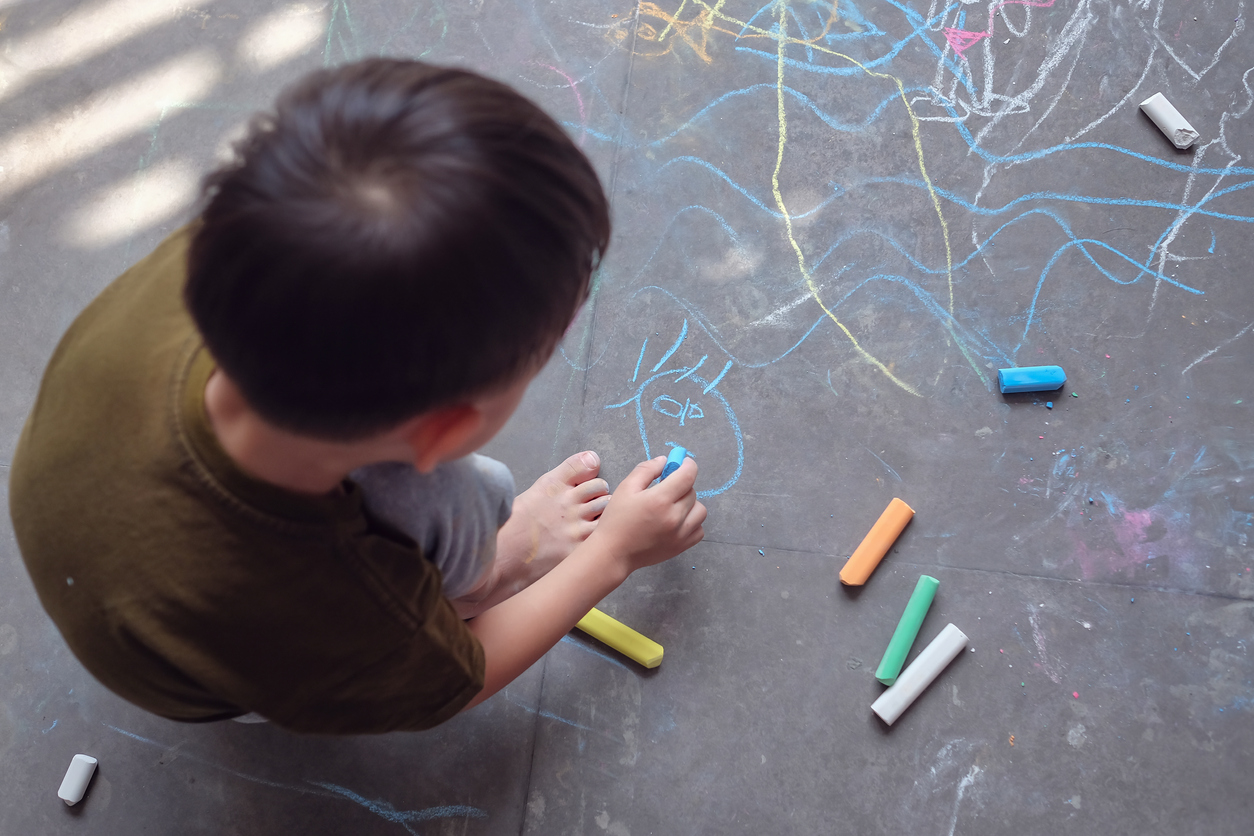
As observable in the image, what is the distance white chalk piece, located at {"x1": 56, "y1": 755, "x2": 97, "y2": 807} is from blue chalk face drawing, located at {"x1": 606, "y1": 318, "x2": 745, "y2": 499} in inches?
31.6

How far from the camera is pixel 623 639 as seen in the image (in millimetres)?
1065

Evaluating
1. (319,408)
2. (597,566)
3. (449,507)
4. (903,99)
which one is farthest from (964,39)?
(319,408)

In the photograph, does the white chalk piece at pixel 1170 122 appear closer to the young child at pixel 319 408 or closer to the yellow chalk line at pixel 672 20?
the yellow chalk line at pixel 672 20

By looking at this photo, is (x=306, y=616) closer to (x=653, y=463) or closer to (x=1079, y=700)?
(x=653, y=463)

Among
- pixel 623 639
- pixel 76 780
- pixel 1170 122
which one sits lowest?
pixel 76 780

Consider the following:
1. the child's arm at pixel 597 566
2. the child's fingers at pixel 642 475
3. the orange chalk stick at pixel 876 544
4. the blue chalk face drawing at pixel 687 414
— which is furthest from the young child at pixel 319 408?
the orange chalk stick at pixel 876 544

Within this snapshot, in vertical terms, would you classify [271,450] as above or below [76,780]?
above

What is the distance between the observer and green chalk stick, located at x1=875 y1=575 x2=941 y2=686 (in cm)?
105

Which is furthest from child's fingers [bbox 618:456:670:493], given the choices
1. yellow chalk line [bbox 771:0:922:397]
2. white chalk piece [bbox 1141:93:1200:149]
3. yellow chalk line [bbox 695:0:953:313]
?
white chalk piece [bbox 1141:93:1200:149]

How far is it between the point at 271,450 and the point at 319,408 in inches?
3.5

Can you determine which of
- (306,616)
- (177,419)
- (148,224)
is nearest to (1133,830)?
(306,616)

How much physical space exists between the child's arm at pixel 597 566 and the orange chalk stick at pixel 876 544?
0.20m

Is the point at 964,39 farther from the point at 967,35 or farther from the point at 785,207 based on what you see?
the point at 785,207

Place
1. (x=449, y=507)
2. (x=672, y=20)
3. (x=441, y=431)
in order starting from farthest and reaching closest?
(x=672, y=20) → (x=449, y=507) → (x=441, y=431)
